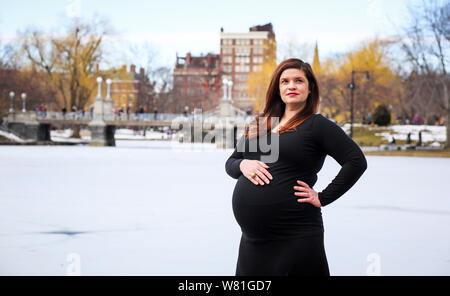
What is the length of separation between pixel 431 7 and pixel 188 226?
29.4m

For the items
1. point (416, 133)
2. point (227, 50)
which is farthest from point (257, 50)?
point (416, 133)

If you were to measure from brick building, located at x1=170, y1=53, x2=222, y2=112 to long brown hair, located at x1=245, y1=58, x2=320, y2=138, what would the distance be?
80431mm

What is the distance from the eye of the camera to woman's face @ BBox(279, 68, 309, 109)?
309 centimetres

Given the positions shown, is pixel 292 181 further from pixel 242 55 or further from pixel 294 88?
pixel 242 55

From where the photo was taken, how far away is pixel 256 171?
10.1 feet

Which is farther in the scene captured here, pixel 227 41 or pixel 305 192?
pixel 227 41

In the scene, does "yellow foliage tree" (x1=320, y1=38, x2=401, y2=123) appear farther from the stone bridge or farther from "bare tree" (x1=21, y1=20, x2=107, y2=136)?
"bare tree" (x1=21, y1=20, x2=107, y2=136)

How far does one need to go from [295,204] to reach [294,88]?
0.62m

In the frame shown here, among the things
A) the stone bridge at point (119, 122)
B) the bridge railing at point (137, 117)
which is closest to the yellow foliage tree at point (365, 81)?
the stone bridge at point (119, 122)

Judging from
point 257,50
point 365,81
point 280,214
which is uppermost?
point 257,50

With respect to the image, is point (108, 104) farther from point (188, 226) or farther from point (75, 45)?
point (188, 226)

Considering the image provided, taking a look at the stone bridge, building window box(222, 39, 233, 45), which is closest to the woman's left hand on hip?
the stone bridge

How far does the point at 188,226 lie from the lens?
822 centimetres
